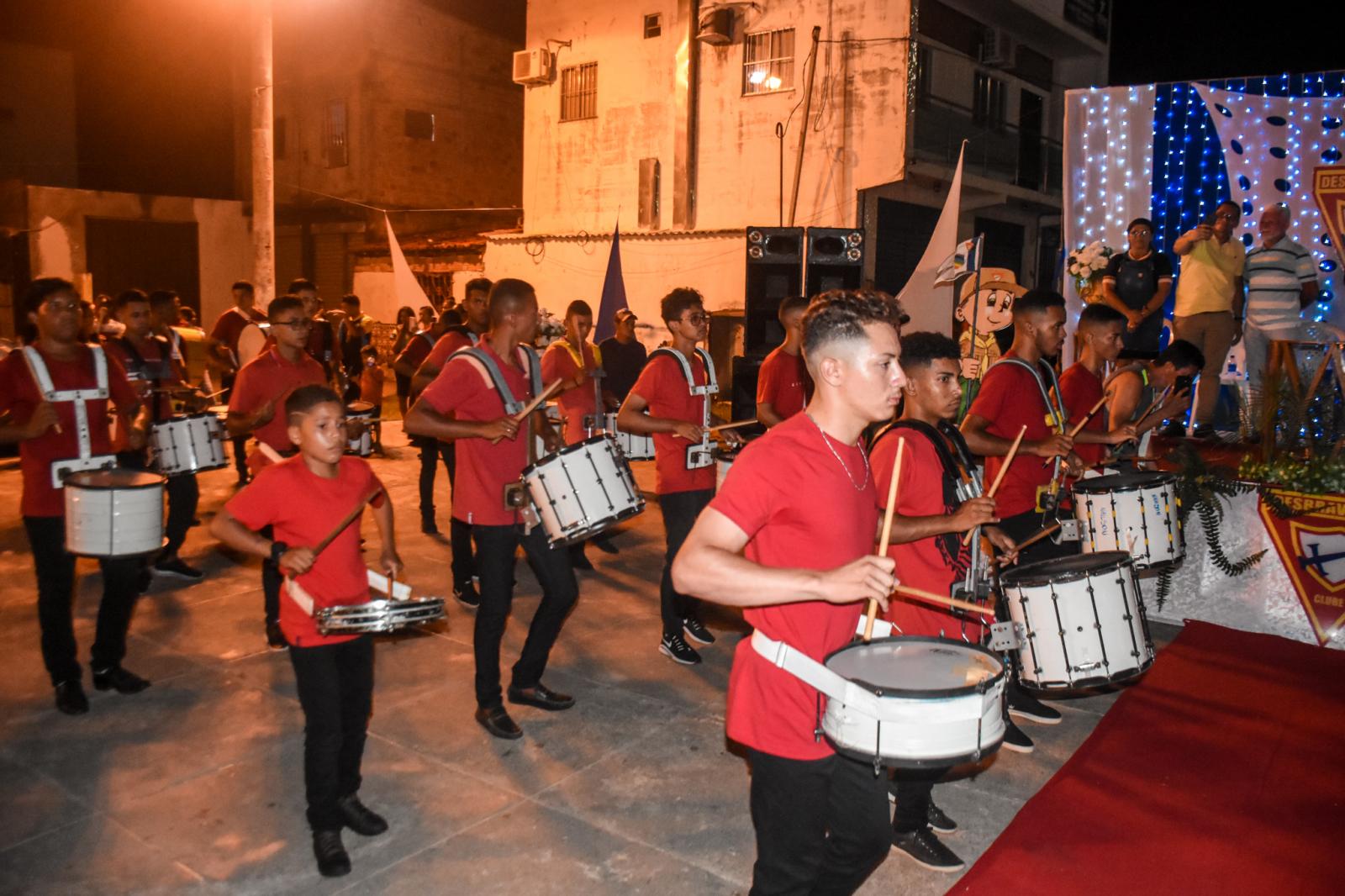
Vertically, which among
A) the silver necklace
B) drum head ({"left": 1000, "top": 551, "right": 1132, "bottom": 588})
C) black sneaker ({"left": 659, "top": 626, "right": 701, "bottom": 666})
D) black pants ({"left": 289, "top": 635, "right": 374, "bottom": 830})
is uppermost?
the silver necklace

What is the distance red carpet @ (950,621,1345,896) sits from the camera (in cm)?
401

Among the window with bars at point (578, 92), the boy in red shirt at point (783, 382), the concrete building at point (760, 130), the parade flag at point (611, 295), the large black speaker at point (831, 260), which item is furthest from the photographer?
the window with bars at point (578, 92)

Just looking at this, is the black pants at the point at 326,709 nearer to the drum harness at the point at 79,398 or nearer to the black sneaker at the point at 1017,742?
the drum harness at the point at 79,398

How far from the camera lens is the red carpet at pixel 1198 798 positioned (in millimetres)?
4008

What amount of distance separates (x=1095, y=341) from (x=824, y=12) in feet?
56.3

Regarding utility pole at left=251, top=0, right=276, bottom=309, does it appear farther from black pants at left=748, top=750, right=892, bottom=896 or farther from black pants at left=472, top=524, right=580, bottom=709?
black pants at left=748, top=750, right=892, bottom=896

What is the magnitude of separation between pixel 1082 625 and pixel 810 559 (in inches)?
80.7

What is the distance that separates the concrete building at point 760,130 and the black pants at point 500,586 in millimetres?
16676

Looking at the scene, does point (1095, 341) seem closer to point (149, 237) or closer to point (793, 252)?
point (793, 252)

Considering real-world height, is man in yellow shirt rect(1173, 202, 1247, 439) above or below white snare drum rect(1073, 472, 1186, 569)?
above

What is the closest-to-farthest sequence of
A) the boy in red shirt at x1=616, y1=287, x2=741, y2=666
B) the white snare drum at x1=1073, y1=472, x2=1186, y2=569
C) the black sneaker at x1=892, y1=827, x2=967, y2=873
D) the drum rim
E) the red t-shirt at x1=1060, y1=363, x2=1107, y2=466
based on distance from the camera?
the drum rim < the black sneaker at x1=892, y1=827, x2=967, y2=873 < the white snare drum at x1=1073, y1=472, x2=1186, y2=569 < the red t-shirt at x1=1060, y1=363, x2=1107, y2=466 < the boy in red shirt at x1=616, y1=287, x2=741, y2=666

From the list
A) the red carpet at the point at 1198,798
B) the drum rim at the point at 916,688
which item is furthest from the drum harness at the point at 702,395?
the drum rim at the point at 916,688

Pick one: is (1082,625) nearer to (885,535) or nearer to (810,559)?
(885,535)

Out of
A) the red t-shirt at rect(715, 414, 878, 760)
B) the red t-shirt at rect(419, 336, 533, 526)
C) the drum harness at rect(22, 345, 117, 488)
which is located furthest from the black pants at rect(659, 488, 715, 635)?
the red t-shirt at rect(715, 414, 878, 760)
